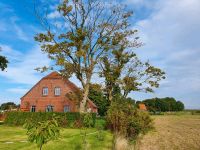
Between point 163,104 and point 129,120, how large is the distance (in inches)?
6331

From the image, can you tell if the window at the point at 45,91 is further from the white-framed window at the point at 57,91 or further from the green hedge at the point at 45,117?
the green hedge at the point at 45,117

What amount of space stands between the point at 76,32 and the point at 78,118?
1347 cm

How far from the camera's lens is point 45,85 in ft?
186

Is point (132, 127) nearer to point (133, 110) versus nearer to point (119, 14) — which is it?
point (133, 110)

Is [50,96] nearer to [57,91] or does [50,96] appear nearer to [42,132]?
[57,91]

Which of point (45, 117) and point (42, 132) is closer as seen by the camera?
point (42, 132)

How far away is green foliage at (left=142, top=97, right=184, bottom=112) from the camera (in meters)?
175

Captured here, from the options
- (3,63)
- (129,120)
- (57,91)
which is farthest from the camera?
(57,91)

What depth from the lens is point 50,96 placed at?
185 feet

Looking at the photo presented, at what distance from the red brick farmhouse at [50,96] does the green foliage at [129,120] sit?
29.6 metres

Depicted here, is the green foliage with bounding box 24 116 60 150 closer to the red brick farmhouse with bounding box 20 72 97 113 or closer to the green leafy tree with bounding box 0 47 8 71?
the green leafy tree with bounding box 0 47 8 71

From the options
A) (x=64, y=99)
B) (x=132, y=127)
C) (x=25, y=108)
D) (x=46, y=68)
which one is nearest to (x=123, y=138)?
(x=132, y=127)

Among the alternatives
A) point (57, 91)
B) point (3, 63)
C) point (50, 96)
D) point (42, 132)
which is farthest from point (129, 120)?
point (50, 96)

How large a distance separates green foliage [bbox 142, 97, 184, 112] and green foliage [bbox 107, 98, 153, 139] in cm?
14345
